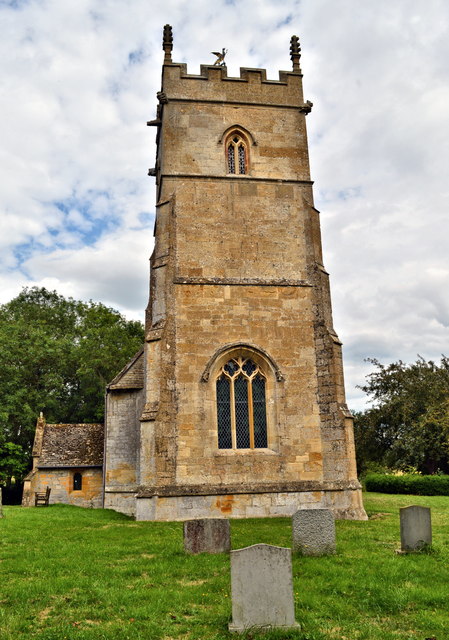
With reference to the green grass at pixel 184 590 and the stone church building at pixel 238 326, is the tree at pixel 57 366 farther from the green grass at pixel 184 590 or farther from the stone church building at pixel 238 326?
the green grass at pixel 184 590

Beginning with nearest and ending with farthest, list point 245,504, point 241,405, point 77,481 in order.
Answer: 1. point 245,504
2. point 241,405
3. point 77,481

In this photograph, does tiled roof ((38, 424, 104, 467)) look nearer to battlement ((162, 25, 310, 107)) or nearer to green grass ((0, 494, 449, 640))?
green grass ((0, 494, 449, 640))

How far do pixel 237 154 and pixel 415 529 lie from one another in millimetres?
13706

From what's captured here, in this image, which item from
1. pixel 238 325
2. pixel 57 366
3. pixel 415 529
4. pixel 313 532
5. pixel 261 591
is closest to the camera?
pixel 261 591

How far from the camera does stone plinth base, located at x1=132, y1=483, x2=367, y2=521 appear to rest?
1470 centimetres

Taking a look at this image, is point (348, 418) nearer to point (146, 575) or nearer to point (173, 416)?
point (173, 416)

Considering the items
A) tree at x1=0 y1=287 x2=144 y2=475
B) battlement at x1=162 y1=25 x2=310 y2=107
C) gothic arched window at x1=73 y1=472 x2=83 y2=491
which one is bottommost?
gothic arched window at x1=73 y1=472 x2=83 y2=491

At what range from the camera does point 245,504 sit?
15117 mm

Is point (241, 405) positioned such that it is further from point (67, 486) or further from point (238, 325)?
point (67, 486)

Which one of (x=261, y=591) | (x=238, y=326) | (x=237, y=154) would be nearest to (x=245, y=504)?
(x=238, y=326)

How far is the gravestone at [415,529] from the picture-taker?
9.40 metres

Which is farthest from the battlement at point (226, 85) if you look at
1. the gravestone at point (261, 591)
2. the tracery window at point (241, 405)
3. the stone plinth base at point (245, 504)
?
the gravestone at point (261, 591)

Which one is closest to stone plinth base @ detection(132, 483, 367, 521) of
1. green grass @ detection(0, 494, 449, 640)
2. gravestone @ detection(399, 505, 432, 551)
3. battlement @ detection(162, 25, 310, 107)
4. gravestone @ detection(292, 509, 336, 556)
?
green grass @ detection(0, 494, 449, 640)

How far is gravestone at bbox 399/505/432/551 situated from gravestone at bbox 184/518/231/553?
Result: 3165 mm
